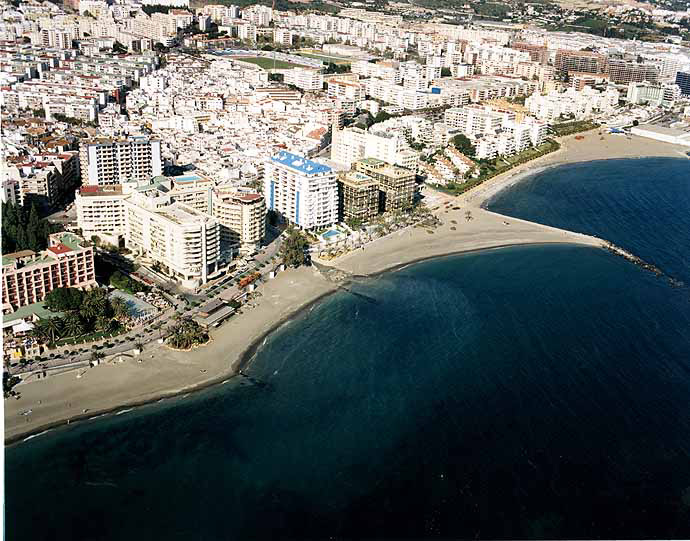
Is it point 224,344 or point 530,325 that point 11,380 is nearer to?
point 224,344

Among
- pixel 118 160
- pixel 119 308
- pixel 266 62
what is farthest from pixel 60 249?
pixel 266 62

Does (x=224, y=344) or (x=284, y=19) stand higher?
(x=284, y=19)

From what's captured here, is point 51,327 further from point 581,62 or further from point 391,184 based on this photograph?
point 581,62

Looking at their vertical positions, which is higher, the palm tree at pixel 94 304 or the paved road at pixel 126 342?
the palm tree at pixel 94 304

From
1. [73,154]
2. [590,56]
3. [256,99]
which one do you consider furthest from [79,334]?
[590,56]

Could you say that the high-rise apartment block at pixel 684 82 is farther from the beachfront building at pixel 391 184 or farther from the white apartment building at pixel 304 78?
the beachfront building at pixel 391 184

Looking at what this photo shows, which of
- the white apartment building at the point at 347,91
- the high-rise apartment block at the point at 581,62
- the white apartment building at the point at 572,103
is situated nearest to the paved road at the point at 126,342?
the white apartment building at the point at 347,91
